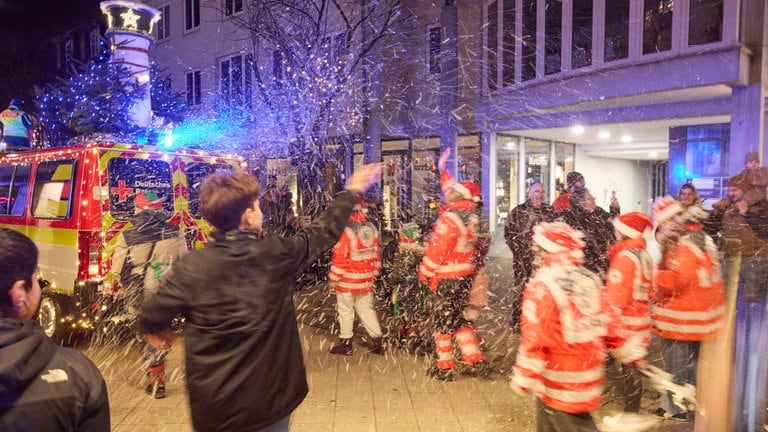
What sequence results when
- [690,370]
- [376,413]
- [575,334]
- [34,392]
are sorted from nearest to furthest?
1. [34,392]
2. [575,334]
3. [690,370]
4. [376,413]

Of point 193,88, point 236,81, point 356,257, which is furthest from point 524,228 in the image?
point 193,88

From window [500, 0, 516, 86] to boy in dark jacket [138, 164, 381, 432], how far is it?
12.3 m

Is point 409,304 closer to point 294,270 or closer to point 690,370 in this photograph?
point 690,370

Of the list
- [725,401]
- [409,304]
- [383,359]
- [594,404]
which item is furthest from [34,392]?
[409,304]

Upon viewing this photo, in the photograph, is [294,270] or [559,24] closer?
[294,270]

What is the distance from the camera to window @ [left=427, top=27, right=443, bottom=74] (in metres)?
15.8

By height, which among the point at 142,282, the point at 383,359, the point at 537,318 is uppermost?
the point at 537,318

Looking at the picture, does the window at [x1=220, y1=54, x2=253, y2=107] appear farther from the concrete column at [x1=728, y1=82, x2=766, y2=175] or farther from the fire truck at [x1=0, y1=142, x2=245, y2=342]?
the concrete column at [x1=728, y1=82, x2=766, y2=175]

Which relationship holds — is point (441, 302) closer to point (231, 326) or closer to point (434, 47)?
point (231, 326)

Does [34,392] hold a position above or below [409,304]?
above

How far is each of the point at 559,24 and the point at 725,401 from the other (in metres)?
10.1

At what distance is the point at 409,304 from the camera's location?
6895 mm

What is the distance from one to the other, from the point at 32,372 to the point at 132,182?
5.48 metres

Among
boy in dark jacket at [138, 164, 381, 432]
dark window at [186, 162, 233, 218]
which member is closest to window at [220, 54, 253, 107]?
dark window at [186, 162, 233, 218]
